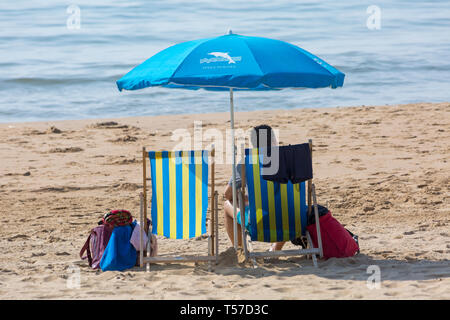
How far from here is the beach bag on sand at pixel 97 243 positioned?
494 centimetres

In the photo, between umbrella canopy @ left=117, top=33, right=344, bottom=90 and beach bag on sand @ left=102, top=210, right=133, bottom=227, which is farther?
beach bag on sand @ left=102, top=210, right=133, bottom=227

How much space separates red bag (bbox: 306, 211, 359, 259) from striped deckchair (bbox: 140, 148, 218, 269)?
2.45ft

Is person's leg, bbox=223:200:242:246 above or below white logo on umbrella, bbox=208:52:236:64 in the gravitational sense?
below

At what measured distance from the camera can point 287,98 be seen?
1363cm

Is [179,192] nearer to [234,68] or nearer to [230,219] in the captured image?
[230,219]

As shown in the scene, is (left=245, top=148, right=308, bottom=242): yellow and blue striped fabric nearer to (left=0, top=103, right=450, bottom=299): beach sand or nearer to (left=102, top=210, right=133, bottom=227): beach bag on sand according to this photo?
(left=0, top=103, right=450, bottom=299): beach sand

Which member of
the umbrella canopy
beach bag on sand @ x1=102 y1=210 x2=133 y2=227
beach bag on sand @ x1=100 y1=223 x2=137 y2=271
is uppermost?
the umbrella canopy

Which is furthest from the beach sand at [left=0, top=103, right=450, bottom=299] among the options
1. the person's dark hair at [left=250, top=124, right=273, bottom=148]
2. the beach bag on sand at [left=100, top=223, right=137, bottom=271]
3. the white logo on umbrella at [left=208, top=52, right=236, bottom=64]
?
the white logo on umbrella at [left=208, top=52, right=236, bottom=64]

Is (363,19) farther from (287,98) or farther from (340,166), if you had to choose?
(340,166)

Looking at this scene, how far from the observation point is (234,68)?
4477 millimetres

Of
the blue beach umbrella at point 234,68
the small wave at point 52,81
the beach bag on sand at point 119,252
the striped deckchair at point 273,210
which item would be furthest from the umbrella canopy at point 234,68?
the small wave at point 52,81

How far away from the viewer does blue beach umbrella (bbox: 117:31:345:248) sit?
4.40m
